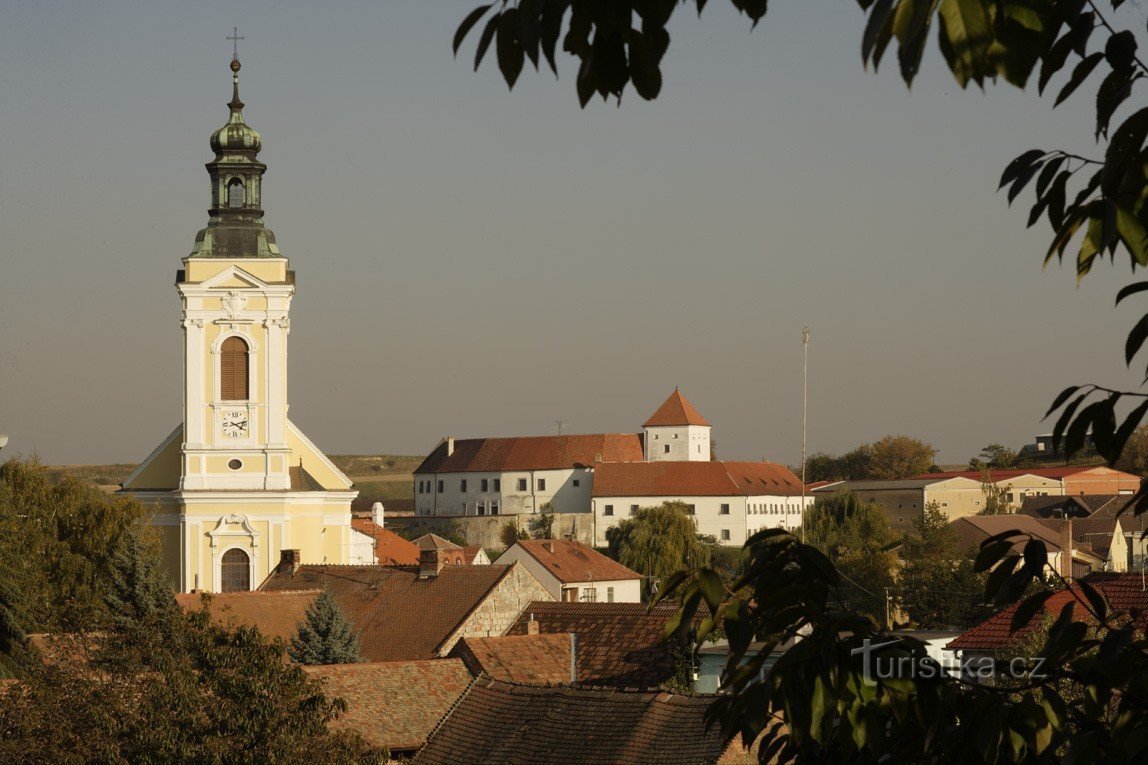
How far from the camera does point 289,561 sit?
151ft

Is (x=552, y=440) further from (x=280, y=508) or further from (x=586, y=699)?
(x=586, y=699)

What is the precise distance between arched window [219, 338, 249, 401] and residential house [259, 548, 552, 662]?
29.0 feet

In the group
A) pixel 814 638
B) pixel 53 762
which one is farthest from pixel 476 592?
pixel 814 638

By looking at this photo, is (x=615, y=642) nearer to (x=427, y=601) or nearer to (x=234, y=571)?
(x=427, y=601)

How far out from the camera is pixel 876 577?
6450cm

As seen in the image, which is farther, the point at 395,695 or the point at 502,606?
the point at 502,606

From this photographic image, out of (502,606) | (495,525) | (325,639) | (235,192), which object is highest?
(235,192)

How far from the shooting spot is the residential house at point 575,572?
59.8 m

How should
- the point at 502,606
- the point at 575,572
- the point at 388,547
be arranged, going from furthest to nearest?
the point at 388,547
the point at 575,572
the point at 502,606

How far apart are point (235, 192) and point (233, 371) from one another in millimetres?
5751

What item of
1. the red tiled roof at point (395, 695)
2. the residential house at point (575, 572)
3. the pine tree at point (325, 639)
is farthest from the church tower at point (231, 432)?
the red tiled roof at point (395, 695)

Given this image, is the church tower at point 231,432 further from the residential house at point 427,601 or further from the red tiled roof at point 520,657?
the red tiled roof at point 520,657

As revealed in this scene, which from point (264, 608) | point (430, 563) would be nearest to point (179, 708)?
point (264, 608)

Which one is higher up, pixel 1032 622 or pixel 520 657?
pixel 1032 622
